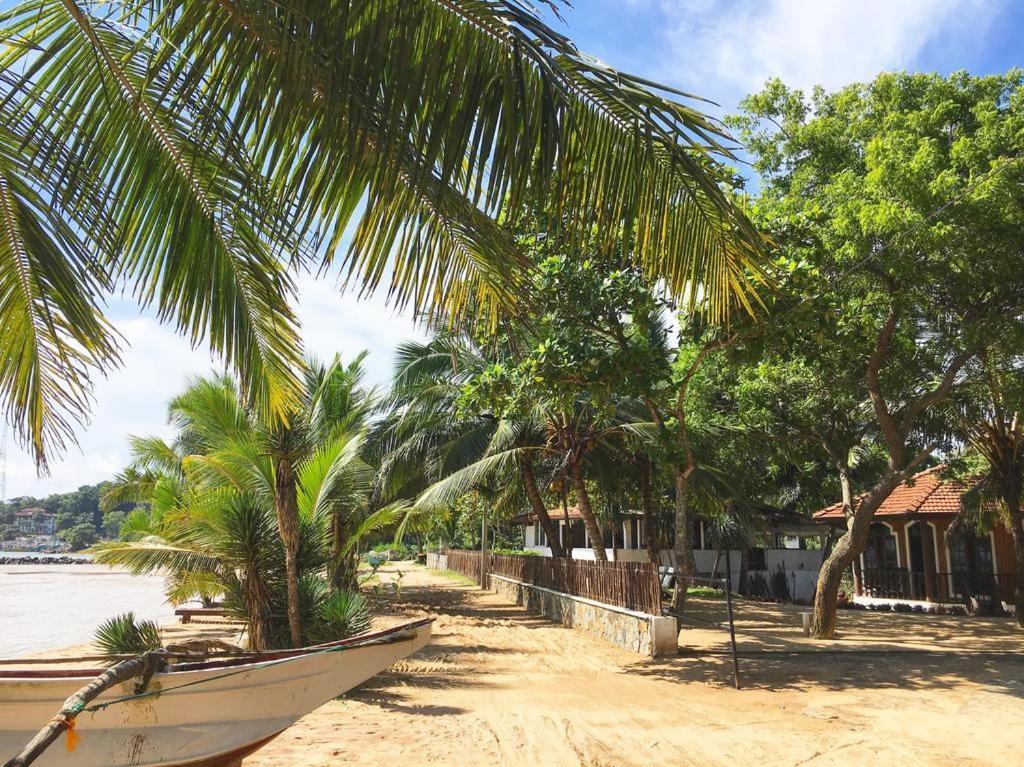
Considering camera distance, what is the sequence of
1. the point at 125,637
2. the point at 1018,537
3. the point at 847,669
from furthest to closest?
the point at 1018,537 → the point at 847,669 → the point at 125,637

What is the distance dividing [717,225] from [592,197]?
1.79ft

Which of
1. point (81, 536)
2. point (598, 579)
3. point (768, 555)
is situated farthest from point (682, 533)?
point (81, 536)

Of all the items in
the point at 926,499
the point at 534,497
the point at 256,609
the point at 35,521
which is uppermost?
the point at 35,521

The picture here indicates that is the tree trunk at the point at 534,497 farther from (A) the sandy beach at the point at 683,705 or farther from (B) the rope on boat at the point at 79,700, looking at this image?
(B) the rope on boat at the point at 79,700

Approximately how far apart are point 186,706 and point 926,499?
65.8 ft

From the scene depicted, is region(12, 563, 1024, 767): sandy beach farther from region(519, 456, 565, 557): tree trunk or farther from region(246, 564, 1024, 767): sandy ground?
region(519, 456, 565, 557): tree trunk

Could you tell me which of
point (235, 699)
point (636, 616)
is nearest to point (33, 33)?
point (235, 699)

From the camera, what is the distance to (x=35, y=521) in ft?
467

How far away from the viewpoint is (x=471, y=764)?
612cm

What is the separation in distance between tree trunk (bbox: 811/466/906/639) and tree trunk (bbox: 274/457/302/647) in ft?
29.1

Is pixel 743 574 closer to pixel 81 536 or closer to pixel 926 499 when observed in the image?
pixel 926 499

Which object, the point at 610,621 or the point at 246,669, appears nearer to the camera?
the point at 246,669

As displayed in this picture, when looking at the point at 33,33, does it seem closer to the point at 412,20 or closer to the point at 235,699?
the point at 412,20

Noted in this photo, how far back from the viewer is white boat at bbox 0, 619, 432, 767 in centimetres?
386
